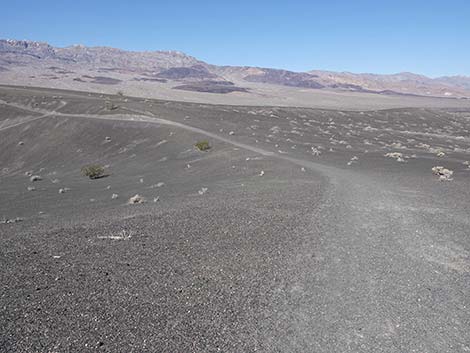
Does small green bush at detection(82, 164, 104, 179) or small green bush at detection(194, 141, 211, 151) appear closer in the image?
small green bush at detection(82, 164, 104, 179)

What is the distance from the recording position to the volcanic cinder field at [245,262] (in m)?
6.59

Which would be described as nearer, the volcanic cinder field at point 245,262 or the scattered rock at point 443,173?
the volcanic cinder field at point 245,262

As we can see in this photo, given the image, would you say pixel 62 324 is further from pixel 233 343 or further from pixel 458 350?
pixel 458 350

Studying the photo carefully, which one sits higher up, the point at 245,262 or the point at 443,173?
the point at 245,262

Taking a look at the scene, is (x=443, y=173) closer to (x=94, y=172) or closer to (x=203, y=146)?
(x=203, y=146)

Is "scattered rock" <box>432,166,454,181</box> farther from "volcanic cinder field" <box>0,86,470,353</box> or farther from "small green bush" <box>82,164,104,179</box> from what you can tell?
"small green bush" <box>82,164,104,179</box>

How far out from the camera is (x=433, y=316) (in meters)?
7.15

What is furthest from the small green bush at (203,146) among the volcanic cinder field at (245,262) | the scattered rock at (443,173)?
the scattered rock at (443,173)

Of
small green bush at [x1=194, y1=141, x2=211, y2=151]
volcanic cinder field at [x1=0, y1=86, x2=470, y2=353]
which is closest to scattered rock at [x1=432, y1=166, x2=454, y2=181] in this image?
volcanic cinder field at [x1=0, y1=86, x2=470, y2=353]

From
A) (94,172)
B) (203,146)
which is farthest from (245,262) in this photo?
(203,146)

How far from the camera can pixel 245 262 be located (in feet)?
31.8

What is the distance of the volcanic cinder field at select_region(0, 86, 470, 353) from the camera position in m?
6.59

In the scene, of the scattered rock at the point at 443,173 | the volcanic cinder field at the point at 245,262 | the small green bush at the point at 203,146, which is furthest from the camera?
the small green bush at the point at 203,146

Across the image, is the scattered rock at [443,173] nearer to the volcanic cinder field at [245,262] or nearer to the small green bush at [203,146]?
the volcanic cinder field at [245,262]
